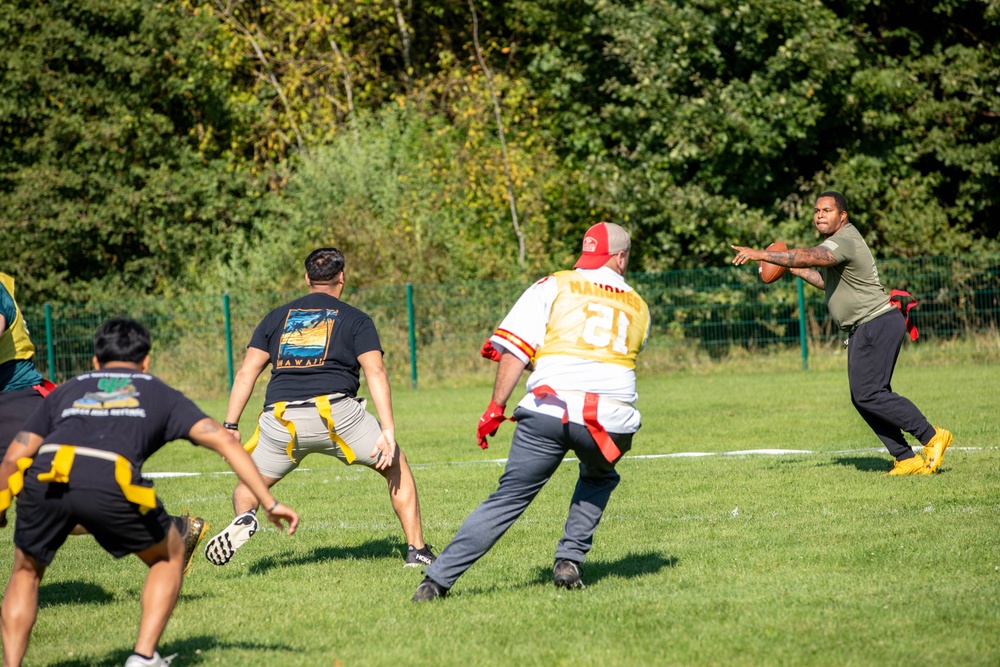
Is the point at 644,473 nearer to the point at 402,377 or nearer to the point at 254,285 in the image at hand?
the point at 402,377

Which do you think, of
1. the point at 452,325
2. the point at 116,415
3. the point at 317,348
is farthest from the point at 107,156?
the point at 116,415

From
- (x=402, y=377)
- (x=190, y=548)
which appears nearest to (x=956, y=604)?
(x=190, y=548)

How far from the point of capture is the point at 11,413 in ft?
21.7

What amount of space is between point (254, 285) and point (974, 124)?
15.9 meters

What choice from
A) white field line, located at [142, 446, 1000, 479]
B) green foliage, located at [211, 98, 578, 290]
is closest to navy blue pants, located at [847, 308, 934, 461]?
white field line, located at [142, 446, 1000, 479]

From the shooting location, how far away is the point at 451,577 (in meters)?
5.80

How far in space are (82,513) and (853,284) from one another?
262 inches

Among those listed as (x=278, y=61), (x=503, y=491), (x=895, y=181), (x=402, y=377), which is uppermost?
(x=278, y=61)

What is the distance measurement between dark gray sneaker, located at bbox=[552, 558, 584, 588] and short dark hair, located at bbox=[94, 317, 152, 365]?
2.53m

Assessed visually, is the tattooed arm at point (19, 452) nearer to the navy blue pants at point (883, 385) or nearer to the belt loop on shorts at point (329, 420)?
the belt loop on shorts at point (329, 420)

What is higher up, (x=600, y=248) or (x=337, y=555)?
(x=600, y=248)

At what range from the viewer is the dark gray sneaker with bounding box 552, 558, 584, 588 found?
6.05 metres

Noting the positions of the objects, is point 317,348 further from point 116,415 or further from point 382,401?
point 116,415

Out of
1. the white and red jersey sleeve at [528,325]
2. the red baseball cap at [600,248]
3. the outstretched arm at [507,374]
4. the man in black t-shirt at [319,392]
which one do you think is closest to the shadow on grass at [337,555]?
the man in black t-shirt at [319,392]
